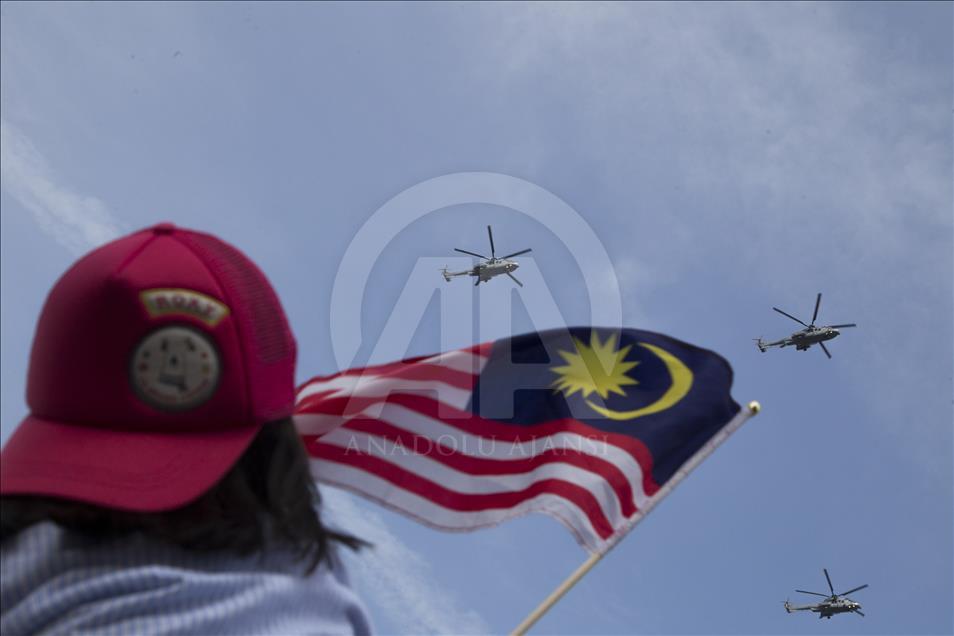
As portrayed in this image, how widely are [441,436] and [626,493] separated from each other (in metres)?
1.19

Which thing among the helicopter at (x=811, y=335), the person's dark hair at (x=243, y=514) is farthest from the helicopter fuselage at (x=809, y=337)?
the person's dark hair at (x=243, y=514)

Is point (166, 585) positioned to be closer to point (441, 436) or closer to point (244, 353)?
point (244, 353)

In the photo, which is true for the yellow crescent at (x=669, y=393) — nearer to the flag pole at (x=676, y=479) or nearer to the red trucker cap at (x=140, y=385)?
the flag pole at (x=676, y=479)

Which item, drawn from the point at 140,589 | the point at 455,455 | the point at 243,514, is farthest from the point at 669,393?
the point at 140,589

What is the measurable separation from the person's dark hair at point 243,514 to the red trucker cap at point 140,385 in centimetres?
4

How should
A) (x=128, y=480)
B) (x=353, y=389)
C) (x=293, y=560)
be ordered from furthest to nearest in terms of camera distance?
(x=353, y=389)
(x=293, y=560)
(x=128, y=480)

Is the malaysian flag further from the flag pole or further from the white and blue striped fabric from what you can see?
the white and blue striped fabric

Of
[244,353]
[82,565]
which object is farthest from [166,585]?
[244,353]

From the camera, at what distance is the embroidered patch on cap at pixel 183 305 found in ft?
6.31

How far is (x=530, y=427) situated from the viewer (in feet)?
20.6

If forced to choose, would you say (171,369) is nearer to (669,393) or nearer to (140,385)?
(140,385)

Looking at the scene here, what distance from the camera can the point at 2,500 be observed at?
1.94 metres

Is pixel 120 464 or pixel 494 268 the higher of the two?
pixel 494 268

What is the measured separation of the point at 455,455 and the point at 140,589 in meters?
4.30
